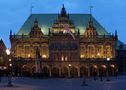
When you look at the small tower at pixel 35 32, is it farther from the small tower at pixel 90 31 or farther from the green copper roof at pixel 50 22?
the small tower at pixel 90 31

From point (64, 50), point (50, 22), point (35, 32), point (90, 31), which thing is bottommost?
point (64, 50)

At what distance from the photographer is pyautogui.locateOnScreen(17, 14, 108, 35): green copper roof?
13950 cm

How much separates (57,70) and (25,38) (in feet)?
43.4

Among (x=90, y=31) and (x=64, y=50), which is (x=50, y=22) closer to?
(x=64, y=50)

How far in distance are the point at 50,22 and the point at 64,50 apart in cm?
1308

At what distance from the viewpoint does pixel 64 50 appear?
132 meters

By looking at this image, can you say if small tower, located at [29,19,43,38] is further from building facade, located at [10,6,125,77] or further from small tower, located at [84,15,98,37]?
small tower, located at [84,15,98,37]

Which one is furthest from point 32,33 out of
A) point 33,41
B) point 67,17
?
point 67,17

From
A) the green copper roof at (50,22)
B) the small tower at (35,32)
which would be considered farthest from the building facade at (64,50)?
the green copper roof at (50,22)

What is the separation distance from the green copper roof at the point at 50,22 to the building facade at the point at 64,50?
144 cm

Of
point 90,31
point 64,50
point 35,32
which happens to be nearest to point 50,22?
point 35,32

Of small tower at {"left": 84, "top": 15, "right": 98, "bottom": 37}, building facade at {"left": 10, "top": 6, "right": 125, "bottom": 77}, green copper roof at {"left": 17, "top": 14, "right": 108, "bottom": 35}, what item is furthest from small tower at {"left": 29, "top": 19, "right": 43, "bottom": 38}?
small tower at {"left": 84, "top": 15, "right": 98, "bottom": 37}

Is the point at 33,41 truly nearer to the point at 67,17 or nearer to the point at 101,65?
the point at 67,17

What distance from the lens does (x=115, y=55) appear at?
134 metres
